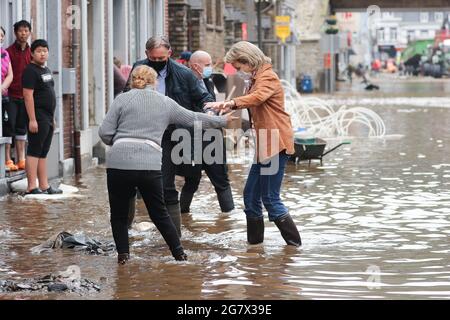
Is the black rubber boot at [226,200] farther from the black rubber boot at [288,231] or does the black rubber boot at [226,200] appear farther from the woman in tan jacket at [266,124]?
the black rubber boot at [288,231]

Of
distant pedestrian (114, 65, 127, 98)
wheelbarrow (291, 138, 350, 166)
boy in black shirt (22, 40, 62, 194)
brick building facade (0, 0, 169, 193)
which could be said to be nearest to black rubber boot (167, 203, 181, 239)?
boy in black shirt (22, 40, 62, 194)

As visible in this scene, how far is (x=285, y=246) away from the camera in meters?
11.2

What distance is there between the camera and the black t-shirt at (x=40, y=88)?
14734mm

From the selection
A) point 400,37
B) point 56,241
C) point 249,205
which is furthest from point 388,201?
point 400,37

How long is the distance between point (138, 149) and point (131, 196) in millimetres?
440

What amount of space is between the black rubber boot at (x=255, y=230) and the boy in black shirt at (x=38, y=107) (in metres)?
4.22

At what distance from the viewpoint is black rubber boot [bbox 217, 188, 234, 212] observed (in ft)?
44.4

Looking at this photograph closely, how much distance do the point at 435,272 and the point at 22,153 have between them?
7790mm

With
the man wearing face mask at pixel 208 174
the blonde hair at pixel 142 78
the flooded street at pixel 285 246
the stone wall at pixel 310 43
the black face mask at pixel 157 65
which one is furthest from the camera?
the stone wall at pixel 310 43

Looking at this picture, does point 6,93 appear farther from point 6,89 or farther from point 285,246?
point 285,246

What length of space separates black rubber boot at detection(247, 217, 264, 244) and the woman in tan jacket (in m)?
0.16

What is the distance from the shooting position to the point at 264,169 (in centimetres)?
1112

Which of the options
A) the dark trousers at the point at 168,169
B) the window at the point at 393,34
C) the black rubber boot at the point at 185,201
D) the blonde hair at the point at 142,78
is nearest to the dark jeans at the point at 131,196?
the blonde hair at the point at 142,78

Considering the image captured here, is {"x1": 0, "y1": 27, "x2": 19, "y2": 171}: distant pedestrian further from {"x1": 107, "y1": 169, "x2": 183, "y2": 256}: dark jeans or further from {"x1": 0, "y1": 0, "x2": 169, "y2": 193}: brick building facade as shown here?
{"x1": 107, "y1": 169, "x2": 183, "y2": 256}: dark jeans
